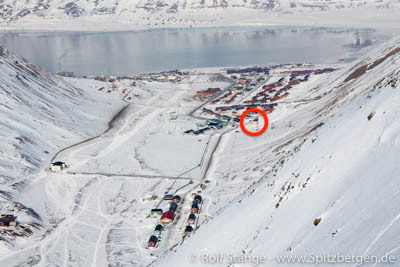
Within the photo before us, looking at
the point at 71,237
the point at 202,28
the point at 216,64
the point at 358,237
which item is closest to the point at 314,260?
the point at 358,237

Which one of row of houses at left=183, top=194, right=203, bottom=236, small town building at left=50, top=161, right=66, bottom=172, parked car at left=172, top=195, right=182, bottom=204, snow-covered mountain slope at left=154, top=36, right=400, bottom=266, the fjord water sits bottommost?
the fjord water

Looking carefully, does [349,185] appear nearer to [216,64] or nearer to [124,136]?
[124,136]

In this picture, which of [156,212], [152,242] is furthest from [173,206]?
[152,242]

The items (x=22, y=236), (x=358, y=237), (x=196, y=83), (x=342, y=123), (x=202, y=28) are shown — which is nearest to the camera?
(x=358, y=237)

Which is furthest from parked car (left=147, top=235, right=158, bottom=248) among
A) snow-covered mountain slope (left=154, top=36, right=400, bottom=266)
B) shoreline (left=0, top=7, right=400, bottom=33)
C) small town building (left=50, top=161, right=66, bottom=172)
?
shoreline (left=0, top=7, right=400, bottom=33)

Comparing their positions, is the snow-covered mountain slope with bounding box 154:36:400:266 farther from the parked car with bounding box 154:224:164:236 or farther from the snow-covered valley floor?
the parked car with bounding box 154:224:164:236

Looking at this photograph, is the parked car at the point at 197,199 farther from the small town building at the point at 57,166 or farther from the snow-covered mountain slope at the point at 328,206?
the small town building at the point at 57,166

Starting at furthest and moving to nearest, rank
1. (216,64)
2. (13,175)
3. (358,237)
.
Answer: (216,64)
(13,175)
(358,237)
